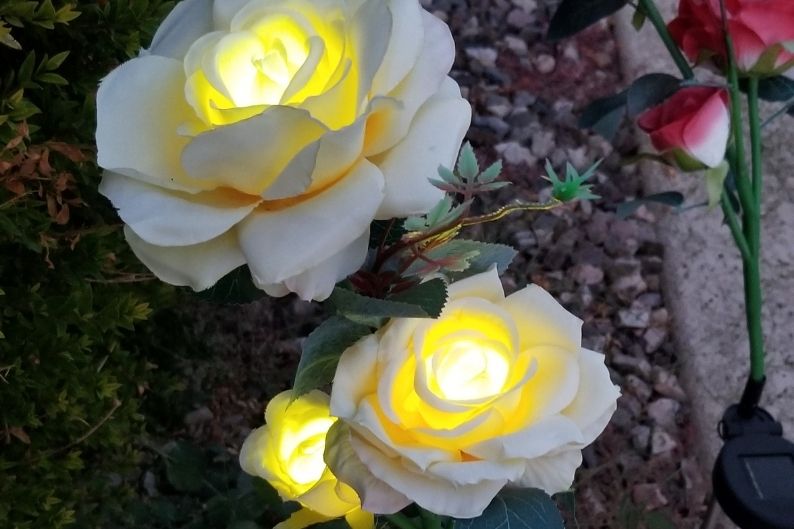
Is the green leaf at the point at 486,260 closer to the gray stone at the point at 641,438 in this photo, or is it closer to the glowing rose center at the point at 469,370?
the glowing rose center at the point at 469,370

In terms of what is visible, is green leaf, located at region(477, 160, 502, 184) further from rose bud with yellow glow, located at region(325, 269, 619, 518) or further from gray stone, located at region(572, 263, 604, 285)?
gray stone, located at region(572, 263, 604, 285)

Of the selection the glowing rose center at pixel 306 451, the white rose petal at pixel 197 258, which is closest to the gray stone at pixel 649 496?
the glowing rose center at pixel 306 451

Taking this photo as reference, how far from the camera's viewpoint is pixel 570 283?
1.81 m

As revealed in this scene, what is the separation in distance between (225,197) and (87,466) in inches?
46.0

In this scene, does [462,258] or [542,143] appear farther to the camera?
[542,143]

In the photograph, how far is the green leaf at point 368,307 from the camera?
16.8 inches

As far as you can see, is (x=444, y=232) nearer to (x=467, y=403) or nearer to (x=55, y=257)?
(x=467, y=403)

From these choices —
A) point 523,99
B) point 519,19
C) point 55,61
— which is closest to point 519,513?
point 55,61

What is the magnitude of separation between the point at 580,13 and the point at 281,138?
0.77 m

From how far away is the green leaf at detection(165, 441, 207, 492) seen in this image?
4.54ft

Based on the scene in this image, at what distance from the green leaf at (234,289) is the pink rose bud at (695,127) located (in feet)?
1.79

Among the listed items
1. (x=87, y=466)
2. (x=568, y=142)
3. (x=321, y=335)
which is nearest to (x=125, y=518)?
(x=87, y=466)

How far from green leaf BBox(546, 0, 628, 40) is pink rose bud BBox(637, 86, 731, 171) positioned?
171 mm

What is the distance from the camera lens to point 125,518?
52.1 inches
